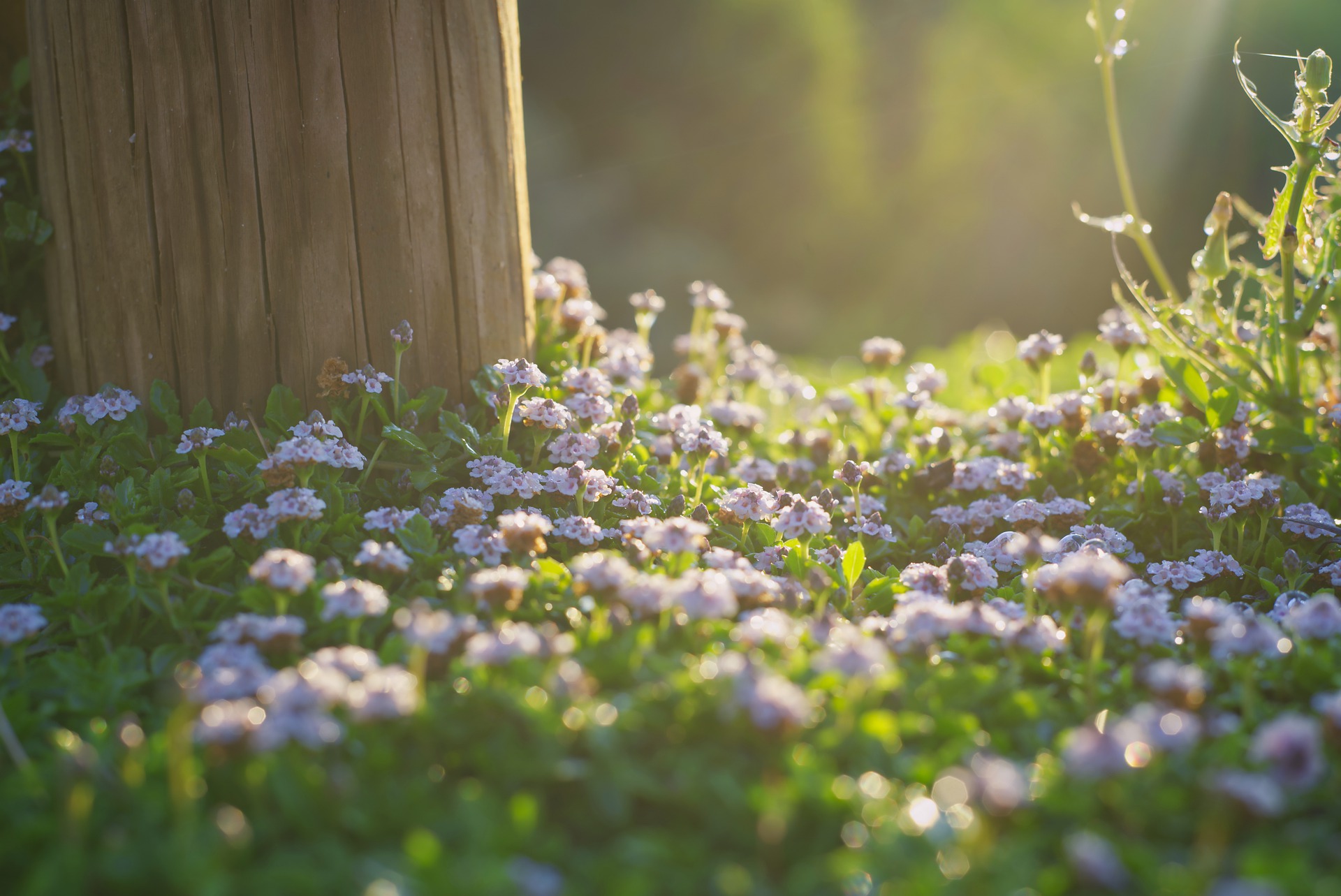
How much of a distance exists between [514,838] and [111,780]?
2.46ft

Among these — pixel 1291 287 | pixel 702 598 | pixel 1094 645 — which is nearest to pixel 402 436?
pixel 702 598

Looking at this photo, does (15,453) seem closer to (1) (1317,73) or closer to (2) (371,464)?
(2) (371,464)

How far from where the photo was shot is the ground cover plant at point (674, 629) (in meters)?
1.60

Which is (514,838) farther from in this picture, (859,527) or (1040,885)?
(859,527)

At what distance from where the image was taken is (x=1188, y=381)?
3.39 meters

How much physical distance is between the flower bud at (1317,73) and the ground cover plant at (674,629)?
0.01 metres

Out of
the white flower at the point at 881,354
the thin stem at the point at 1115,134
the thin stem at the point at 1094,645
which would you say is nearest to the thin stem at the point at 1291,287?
the thin stem at the point at 1115,134

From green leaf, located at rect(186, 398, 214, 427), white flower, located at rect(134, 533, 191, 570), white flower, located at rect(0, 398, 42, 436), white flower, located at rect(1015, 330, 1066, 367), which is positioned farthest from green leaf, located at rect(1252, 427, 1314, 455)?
white flower, located at rect(0, 398, 42, 436)

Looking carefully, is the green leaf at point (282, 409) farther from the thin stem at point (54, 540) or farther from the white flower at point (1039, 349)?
the white flower at point (1039, 349)

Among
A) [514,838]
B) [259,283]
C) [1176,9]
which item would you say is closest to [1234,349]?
[514,838]

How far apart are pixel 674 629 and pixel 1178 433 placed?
2.06m

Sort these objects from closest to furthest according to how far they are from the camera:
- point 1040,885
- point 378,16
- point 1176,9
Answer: point 1040,885, point 378,16, point 1176,9

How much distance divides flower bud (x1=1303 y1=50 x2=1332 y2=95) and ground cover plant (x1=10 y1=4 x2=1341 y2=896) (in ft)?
0.04

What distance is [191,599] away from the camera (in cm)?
238
